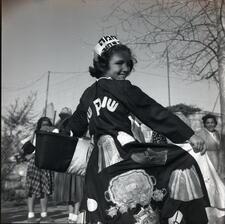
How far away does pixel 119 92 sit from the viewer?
1.78 m

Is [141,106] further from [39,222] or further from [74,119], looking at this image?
[39,222]

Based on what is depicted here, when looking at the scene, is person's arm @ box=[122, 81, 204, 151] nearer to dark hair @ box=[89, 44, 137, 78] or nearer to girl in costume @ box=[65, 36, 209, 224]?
girl in costume @ box=[65, 36, 209, 224]

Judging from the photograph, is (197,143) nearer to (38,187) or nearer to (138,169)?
(138,169)

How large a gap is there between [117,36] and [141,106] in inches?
21.8

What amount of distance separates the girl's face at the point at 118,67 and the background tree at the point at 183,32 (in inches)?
9.7

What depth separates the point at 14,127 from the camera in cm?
281

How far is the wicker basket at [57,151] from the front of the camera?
2.00 metres

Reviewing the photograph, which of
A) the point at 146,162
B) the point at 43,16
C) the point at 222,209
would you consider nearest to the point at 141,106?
the point at 146,162

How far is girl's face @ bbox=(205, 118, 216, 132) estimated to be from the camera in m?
1.93

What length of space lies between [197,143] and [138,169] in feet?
0.87

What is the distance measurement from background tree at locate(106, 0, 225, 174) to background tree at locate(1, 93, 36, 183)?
804 millimetres

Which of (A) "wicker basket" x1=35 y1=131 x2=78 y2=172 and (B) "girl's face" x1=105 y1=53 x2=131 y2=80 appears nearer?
(B) "girl's face" x1=105 y1=53 x2=131 y2=80

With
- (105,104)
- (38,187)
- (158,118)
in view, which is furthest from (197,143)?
(38,187)

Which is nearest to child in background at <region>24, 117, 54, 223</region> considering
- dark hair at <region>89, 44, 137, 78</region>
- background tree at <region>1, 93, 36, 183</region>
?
background tree at <region>1, 93, 36, 183</region>
